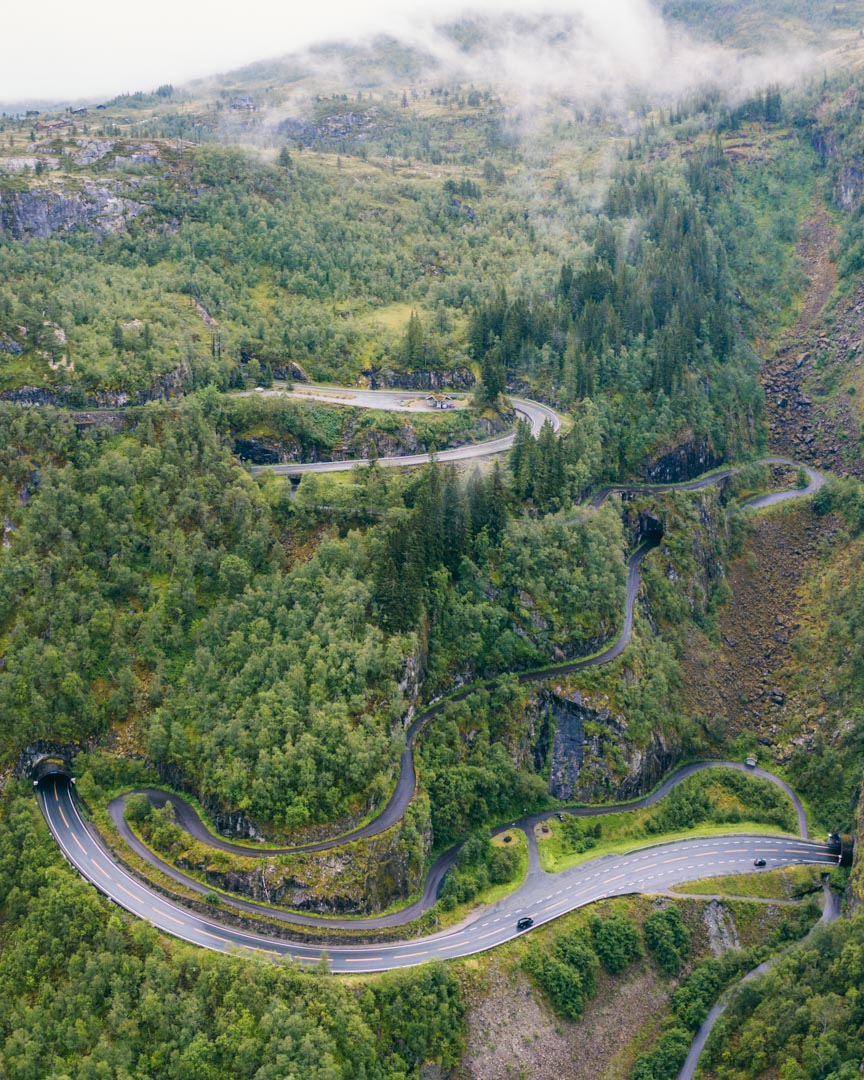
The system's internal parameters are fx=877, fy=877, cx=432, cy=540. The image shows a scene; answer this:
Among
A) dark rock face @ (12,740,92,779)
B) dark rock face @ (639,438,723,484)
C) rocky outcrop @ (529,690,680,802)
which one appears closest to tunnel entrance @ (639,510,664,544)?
dark rock face @ (639,438,723,484)

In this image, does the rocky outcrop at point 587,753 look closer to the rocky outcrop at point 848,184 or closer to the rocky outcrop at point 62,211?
the rocky outcrop at point 62,211

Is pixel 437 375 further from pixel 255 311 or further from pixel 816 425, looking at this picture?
pixel 816 425

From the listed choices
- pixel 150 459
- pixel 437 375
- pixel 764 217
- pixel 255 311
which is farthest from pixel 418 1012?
pixel 764 217

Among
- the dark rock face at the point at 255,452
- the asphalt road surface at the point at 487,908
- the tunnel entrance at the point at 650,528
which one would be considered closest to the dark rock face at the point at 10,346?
the dark rock face at the point at 255,452

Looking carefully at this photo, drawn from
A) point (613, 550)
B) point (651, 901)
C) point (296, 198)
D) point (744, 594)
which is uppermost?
point (296, 198)

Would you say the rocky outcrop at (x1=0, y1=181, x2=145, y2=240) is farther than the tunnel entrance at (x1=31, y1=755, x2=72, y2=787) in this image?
Yes

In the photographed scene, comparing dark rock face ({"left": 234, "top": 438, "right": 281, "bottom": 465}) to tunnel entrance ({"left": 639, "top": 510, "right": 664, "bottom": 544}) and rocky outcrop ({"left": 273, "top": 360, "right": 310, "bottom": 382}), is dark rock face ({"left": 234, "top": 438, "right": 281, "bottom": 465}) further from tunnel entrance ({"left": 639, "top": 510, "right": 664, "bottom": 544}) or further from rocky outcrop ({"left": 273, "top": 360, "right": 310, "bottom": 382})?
tunnel entrance ({"left": 639, "top": 510, "right": 664, "bottom": 544})
